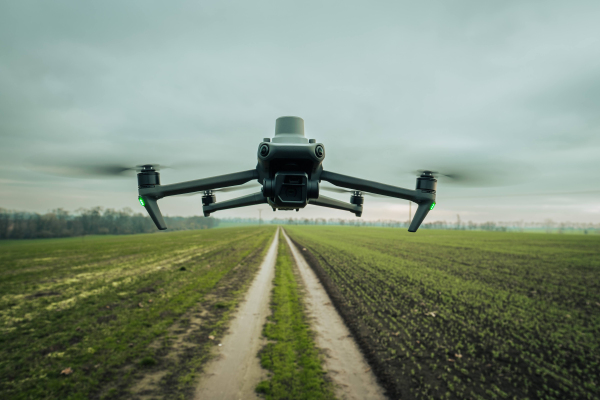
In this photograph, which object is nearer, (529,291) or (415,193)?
(415,193)

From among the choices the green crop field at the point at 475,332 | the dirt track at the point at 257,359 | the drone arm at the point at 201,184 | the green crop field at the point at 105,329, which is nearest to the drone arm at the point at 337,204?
the drone arm at the point at 201,184

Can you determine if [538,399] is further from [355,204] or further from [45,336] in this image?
[45,336]

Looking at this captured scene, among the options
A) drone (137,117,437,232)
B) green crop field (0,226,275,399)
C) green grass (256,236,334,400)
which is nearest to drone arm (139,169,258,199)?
drone (137,117,437,232)

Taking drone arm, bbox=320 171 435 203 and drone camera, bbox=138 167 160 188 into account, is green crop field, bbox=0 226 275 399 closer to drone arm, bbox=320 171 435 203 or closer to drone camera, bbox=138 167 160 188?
drone camera, bbox=138 167 160 188

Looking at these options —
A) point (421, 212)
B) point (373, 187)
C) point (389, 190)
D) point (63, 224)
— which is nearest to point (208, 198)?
point (373, 187)

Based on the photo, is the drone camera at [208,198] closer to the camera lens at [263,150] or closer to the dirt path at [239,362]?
the camera lens at [263,150]

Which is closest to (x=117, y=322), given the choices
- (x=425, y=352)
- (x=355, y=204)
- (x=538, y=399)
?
(x=425, y=352)
